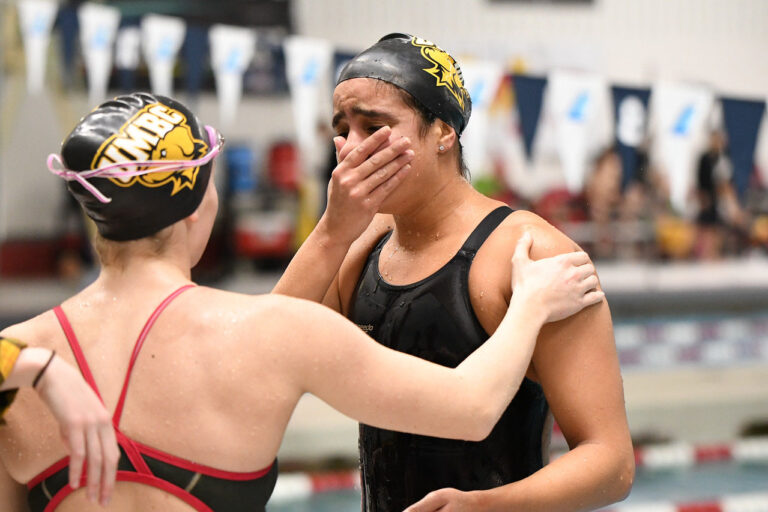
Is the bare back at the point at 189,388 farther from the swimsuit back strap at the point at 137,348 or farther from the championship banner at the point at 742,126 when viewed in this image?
Answer: the championship banner at the point at 742,126

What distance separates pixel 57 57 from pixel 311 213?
139 inches

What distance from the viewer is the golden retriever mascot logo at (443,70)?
6.93 feet

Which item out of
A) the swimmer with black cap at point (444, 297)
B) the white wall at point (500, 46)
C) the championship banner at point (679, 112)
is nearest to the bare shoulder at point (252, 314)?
the swimmer with black cap at point (444, 297)

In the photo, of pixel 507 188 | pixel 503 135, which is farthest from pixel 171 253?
pixel 503 135

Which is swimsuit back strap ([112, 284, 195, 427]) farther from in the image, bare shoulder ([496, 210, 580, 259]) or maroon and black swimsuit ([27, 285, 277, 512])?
bare shoulder ([496, 210, 580, 259])

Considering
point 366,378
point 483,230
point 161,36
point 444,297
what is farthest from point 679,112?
point 366,378

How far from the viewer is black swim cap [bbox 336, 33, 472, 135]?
2.06 meters

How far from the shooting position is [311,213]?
464 inches

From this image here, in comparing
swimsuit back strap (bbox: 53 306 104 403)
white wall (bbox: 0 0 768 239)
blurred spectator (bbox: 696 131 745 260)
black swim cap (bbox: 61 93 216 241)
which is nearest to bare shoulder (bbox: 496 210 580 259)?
black swim cap (bbox: 61 93 216 241)

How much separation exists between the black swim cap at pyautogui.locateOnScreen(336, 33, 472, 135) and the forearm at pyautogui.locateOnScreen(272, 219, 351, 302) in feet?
1.11

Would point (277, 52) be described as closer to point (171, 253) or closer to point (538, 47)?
point (171, 253)

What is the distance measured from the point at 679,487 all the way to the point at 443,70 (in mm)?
4817

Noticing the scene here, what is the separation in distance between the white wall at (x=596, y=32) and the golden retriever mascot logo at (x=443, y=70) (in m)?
11.2

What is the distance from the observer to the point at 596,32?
1412cm
